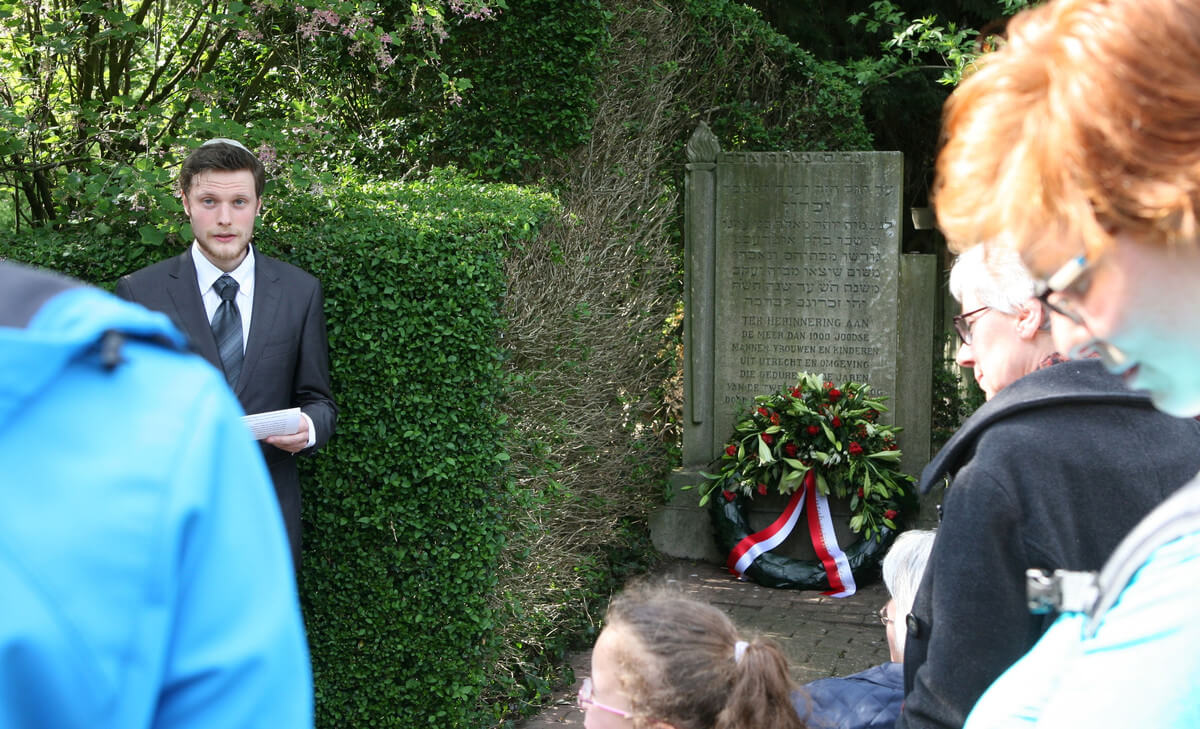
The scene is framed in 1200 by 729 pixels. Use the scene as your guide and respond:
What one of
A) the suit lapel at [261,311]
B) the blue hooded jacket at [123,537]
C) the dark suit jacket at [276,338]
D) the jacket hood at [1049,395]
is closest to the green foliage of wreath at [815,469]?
the dark suit jacket at [276,338]

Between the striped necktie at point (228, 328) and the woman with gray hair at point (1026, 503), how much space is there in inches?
93.8

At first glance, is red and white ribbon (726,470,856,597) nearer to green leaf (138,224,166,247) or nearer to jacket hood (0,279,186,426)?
green leaf (138,224,166,247)

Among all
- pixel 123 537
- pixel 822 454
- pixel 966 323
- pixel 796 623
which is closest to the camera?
pixel 123 537

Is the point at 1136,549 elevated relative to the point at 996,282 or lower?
lower

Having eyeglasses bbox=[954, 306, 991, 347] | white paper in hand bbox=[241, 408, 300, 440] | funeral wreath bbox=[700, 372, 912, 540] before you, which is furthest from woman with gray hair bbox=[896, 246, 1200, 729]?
funeral wreath bbox=[700, 372, 912, 540]

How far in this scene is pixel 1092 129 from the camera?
37.9 inches

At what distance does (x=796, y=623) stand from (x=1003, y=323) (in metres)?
4.25

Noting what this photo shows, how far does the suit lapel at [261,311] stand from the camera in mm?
3562

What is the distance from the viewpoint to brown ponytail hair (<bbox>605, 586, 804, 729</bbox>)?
2.18 meters

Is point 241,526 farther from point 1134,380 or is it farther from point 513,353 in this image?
point 513,353

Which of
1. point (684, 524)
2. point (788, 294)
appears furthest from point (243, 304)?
point (788, 294)

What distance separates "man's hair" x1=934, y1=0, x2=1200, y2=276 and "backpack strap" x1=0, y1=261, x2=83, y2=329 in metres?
0.84

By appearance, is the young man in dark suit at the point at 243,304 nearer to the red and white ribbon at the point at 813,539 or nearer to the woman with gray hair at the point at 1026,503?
the woman with gray hair at the point at 1026,503

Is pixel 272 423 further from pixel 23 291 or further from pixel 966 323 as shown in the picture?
pixel 23 291
